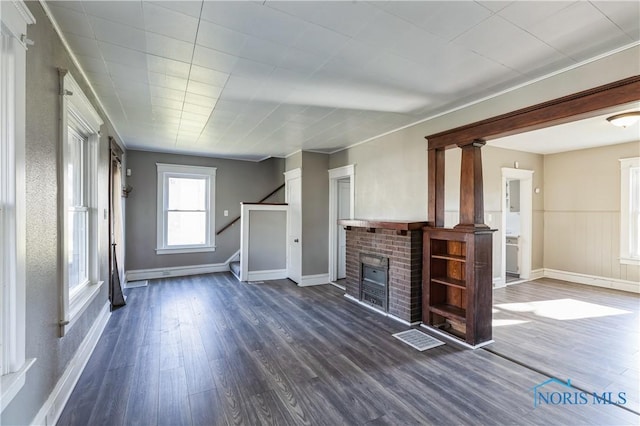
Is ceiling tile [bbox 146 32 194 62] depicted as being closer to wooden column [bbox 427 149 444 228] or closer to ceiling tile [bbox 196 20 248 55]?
ceiling tile [bbox 196 20 248 55]

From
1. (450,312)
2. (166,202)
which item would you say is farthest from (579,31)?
(166,202)

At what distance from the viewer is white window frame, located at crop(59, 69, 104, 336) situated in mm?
2088

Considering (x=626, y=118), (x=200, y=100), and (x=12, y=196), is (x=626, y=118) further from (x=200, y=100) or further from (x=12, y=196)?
(x=12, y=196)

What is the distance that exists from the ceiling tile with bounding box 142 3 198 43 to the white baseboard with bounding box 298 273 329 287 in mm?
4289

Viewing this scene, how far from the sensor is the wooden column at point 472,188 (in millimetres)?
3133

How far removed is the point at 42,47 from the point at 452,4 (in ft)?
8.10

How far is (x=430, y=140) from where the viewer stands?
3645 mm

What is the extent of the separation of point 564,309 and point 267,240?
4975 mm

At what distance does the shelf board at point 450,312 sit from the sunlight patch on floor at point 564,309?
1.37 m

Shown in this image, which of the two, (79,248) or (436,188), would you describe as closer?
(79,248)

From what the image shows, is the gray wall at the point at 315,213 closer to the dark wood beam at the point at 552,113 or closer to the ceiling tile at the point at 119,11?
the dark wood beam at the point at 552,113

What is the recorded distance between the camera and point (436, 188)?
3.59m

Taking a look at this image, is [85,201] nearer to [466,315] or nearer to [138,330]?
[138,330]

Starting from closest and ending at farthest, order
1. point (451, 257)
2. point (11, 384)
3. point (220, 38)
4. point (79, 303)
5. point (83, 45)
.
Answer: point (11, 384), point (220, 38), point (83, 45), point (79, 303), point (451, 257)
